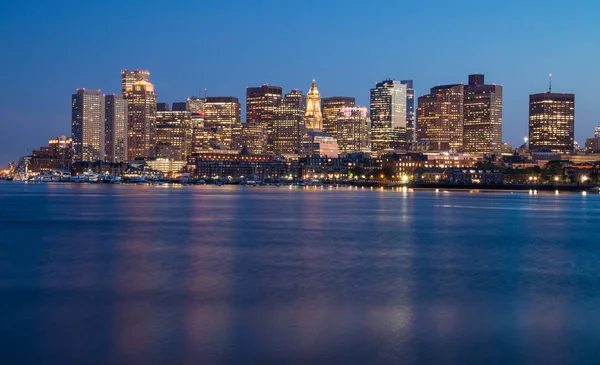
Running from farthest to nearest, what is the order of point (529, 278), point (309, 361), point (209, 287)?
point (529, 278), point (209, 287), point (309, 361)

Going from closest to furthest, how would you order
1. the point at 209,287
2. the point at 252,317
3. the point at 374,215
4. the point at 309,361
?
the point at 309,361 < the point at 252,317 < the point at 209,287 < the point at 374,215

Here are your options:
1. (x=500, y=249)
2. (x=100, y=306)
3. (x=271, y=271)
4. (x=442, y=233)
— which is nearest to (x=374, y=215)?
(x=442, y=233)

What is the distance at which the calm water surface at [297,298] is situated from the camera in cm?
1628

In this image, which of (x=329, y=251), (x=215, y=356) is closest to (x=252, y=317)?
(x=215, y=356)

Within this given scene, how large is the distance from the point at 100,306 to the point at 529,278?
616 inches

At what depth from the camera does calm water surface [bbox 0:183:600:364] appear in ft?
53.4

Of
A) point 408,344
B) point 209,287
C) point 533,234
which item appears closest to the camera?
point 408,344

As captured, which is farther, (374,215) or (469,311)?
(374,215)

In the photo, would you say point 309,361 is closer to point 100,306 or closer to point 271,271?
point 100,306

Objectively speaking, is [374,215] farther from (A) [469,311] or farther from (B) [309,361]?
(B) [309,361]

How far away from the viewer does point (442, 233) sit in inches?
1828

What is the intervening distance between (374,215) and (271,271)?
1423 inches

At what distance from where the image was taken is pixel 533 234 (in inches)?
1822

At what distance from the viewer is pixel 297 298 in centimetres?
2253
